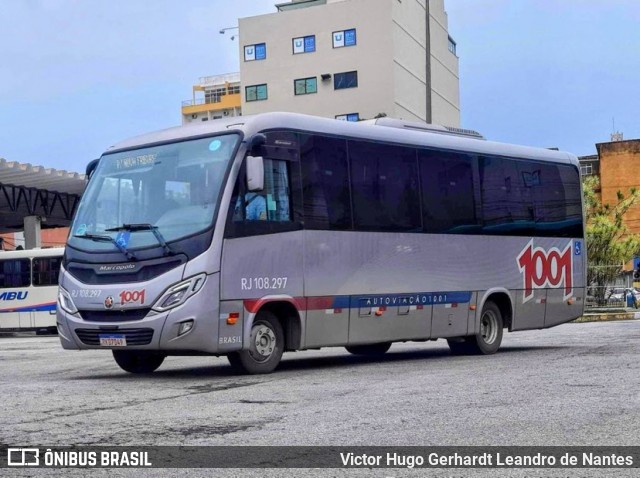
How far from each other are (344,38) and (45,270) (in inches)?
1404

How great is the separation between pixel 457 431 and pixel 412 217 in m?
8.67

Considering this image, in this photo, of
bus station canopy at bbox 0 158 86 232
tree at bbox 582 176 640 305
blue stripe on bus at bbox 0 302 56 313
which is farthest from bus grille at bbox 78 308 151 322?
tree at bbox 582 176 640 305

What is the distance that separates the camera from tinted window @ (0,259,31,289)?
40.8m

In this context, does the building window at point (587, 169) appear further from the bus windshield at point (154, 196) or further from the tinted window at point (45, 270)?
the bus windshield at point (154, 196)

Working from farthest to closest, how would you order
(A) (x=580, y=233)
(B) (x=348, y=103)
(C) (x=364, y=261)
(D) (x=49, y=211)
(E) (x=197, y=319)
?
(B) (x=348, y=103) < (D) (x=49, y=211) < (A) (x=580, y=233) < (C) (x=364, y=261) < (E) (x=197, y=319)

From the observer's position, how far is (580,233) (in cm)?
2119

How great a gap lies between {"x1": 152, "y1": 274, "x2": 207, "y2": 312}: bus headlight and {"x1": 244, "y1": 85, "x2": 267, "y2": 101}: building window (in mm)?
61896

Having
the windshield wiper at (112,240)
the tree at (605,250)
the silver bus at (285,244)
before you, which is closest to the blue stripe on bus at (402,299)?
the silver bus at (285,244)

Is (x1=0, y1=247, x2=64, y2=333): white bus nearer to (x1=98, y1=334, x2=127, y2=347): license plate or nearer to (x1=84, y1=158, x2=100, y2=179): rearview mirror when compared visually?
(x1=84, y1=158, x2=100, y2=179): rearview mirror

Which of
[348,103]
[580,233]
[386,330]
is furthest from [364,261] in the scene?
[348,103]

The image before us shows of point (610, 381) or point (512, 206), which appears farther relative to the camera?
point (512, 206)

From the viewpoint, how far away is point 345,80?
71062 mm

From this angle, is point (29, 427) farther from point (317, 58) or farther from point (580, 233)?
point (317, 58)

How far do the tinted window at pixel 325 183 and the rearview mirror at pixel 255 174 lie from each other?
1.20 meters
